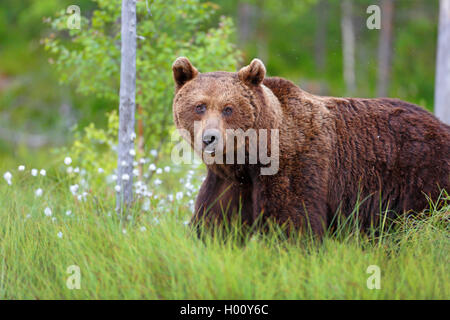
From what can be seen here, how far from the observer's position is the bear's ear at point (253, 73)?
4.18m

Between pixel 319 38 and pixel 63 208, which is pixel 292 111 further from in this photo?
pixel 319 38

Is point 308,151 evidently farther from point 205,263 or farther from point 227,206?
Answer: point 205,263

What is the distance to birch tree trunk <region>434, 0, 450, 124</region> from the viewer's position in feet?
29.6

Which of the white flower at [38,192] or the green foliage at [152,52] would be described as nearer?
the white flower at [38,192]

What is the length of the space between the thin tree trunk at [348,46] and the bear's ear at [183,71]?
14.9 m

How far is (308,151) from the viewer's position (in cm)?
438

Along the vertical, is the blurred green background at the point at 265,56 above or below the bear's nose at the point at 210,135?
above

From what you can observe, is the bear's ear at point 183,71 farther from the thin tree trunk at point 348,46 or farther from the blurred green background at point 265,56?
the thin tree trunk at point 348,46

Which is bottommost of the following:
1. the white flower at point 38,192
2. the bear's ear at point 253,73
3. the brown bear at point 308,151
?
the white flower at point 38,192

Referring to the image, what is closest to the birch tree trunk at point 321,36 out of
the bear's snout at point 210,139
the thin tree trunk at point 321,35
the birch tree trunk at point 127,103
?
the thin tree trunk at point 321,35

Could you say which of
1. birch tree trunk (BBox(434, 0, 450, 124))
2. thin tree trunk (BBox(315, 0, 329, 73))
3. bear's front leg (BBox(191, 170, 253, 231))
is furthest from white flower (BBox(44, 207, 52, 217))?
thin tree trunk (BBox(315, 0, 329, 73))

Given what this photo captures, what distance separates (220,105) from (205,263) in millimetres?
1267
